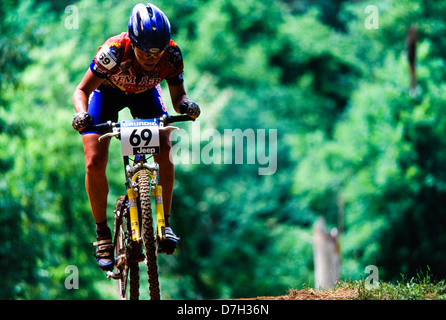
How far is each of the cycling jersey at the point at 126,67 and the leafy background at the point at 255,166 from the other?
20.7 ft

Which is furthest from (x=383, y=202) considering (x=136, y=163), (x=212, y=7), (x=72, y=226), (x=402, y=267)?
(x=212, y=7)

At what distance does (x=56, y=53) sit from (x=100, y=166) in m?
18.8

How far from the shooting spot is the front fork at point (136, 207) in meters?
5.70

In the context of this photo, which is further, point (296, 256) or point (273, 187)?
point (273, 187)

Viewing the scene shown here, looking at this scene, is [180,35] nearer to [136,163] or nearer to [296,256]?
[296,256]

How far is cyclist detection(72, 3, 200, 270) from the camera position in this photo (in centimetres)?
565

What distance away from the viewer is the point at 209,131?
25.2 metres
